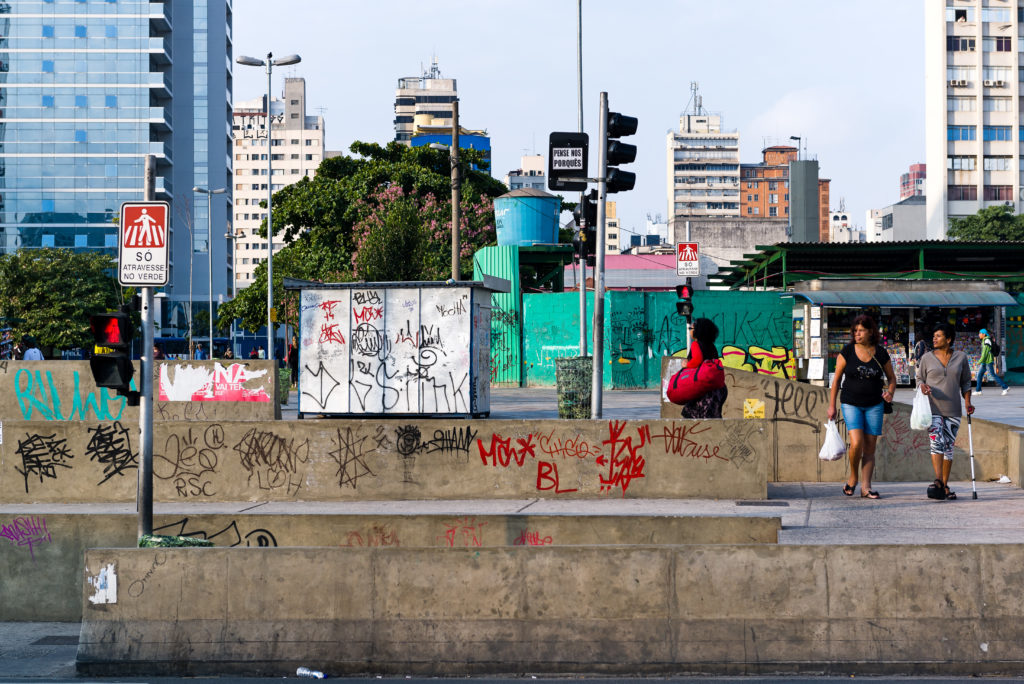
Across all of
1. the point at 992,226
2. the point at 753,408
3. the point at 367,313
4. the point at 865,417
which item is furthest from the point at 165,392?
the point at 992,226

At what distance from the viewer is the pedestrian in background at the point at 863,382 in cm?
986

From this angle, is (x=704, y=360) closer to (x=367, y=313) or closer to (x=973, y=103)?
(x=367, y=313)

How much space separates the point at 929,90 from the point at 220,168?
70.4 m

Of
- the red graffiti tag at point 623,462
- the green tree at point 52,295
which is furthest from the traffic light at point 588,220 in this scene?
the green tree at point 52,295

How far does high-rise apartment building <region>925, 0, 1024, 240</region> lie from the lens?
102 meters

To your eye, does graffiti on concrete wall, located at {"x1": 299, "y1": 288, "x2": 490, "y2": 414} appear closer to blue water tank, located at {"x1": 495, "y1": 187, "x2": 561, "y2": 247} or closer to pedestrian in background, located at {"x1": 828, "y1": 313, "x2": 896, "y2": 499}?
pedestrian in background, located at {"x1": 828, "y1": 313, "x2": 896, "y2": 499}

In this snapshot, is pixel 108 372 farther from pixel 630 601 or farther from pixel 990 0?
pixel 990 0

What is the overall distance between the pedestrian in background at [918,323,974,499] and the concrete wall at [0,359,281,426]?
10593mm

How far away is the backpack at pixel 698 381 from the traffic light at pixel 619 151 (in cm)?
382

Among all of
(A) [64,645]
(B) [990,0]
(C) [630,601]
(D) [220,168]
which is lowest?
(A) [64,645]

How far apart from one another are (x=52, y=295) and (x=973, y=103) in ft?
275

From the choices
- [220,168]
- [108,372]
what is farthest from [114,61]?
[108,372]

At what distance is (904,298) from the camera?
2878cm

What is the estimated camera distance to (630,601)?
626 centimetres
